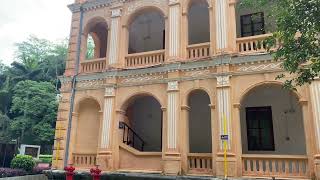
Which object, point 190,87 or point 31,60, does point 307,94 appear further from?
point 31,60

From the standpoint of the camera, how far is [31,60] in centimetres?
3769

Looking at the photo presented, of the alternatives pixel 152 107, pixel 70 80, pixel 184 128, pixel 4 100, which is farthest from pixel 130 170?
pixel 4 100

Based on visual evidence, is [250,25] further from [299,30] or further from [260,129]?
[299,30]

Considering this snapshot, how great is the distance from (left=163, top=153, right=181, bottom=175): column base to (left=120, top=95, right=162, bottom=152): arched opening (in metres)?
3.43

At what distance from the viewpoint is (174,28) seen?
1330cm

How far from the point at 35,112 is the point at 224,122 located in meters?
22.3

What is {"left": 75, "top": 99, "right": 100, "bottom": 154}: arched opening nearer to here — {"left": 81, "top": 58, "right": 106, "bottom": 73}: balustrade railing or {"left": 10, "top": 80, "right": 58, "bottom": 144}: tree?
{"left": 81, "top": 58, "right": 106, "bottom": 73}: balustrade railing

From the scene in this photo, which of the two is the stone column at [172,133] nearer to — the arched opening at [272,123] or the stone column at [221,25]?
the stone column at [221,25]

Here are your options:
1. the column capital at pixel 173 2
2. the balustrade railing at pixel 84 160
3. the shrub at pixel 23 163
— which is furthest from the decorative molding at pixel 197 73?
the shrub at pixel 23 163

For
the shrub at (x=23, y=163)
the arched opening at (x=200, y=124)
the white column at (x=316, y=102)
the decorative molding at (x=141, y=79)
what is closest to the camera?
the white column at (x=316, y=102)

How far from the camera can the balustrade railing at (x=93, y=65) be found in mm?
14742

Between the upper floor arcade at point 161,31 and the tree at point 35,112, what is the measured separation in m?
13.9

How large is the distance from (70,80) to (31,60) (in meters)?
25.6

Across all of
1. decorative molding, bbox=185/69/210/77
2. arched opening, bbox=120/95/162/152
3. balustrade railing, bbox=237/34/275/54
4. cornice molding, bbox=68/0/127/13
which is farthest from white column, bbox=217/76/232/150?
cornice molding, bbox=68/0/127/13
